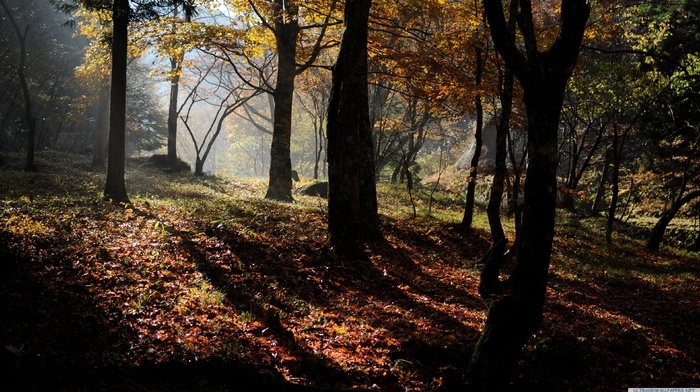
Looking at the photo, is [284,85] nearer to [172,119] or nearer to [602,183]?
[172,119]

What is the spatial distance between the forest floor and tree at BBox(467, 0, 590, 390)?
0.80 m

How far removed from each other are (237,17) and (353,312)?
1278 cm

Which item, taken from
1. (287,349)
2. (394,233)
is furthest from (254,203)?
(287,349)

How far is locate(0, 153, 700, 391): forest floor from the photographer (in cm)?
430

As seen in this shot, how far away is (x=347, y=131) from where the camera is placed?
25.9ft

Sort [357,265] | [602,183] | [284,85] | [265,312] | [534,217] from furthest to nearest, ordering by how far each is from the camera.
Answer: [602,183]
[284,85]
[357,265]
[265,312]
[534,217]

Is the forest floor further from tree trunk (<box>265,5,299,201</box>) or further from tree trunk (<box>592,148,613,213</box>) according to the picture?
tree trunk (<box>592,148,613,213</box>)

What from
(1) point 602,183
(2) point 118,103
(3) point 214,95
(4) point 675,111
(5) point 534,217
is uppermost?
(3) point 214,95

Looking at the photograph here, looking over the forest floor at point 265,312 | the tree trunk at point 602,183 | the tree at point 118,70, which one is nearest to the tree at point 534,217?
the forest floor at point 265,312

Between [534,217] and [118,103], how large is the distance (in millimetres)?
10954

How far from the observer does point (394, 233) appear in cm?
1176

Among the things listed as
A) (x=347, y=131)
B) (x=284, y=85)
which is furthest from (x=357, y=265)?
(x=284, y=85)

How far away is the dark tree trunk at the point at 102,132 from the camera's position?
23172mm

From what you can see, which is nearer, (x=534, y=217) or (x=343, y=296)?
(x=534, y=217)
